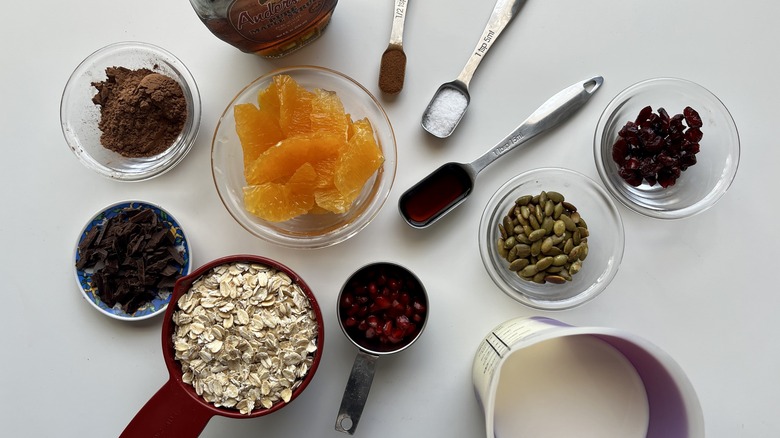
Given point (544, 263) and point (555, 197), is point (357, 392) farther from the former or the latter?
point (555, 197)

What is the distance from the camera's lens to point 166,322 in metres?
1.43

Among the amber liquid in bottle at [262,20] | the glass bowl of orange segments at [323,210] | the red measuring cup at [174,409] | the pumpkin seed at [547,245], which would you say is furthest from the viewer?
the glass bowl of orange segments at [323,210]

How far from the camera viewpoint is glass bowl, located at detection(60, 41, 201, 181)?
1.63 meters

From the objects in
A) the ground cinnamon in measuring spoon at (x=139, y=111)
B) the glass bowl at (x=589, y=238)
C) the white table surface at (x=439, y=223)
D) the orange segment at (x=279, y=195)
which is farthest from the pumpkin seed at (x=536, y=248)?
the ground cinnamon in measuring spoon at (x=139, y=111)

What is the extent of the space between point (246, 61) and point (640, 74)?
128 cm

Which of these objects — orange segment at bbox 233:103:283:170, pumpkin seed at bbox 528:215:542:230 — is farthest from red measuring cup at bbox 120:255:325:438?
pumpkin seed at bbox 528:215:542:230

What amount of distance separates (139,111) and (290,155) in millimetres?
514

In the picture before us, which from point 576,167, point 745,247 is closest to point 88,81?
point 576,167

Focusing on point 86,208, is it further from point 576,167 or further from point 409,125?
point 576,167

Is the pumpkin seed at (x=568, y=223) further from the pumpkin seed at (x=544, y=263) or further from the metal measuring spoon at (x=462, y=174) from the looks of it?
the metal measuring spoon at (x=462, y=174)

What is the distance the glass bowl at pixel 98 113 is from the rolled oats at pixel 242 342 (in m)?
0.46

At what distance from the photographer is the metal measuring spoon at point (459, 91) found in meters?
1.64

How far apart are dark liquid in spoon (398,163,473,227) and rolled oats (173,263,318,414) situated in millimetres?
448

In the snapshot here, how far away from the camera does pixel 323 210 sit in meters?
1.59
